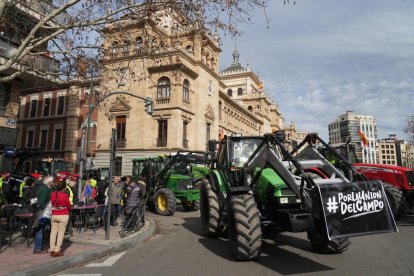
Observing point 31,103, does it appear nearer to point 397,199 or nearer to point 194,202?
point 194,202

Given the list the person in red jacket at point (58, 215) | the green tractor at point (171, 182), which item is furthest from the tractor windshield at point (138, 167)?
the person in red jacket at point (58, 215)

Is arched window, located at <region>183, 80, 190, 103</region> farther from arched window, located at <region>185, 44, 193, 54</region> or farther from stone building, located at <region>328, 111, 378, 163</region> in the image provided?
stone building, located at <region>328, 111, 378, 163</region>

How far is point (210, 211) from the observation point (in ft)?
27.8

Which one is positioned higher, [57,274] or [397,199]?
[397,199]

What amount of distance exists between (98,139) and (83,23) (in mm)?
29160

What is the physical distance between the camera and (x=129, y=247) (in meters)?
8.50

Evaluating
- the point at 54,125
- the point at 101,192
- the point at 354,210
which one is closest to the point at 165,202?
the point at 101,192

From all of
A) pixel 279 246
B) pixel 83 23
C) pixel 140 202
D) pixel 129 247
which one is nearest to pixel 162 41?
pixel 83 23

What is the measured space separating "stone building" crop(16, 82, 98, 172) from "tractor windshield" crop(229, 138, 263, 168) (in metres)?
31.7

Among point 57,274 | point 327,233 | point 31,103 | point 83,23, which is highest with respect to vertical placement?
point 31,103

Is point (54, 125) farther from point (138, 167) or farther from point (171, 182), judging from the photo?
point (171, 182)

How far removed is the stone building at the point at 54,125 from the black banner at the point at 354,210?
35.3 metres

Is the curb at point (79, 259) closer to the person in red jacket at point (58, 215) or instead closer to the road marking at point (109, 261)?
the road marking at point (109, 261)

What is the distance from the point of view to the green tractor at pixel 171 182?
Answer: 15.2 m
